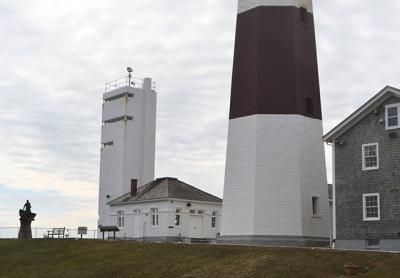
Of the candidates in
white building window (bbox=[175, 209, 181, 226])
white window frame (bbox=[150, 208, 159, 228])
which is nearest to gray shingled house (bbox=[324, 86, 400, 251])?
white building window (bbox=[175, 209, 181, 226])

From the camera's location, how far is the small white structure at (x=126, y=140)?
2413 inches

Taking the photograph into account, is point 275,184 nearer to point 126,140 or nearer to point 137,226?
point 137,226

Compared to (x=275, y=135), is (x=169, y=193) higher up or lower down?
lower down

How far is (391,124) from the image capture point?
30.1 metres

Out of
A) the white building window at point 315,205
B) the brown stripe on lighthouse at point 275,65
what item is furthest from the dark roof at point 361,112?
the white building window at point 315,205

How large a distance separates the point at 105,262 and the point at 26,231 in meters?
17.6

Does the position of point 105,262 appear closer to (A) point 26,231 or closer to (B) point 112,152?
(A) point 26,231

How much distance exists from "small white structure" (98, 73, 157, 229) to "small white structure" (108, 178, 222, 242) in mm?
10143

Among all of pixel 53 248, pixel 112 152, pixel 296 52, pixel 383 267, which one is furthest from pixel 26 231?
pixel 383 267

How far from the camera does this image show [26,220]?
47.1 meters

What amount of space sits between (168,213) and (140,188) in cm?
631

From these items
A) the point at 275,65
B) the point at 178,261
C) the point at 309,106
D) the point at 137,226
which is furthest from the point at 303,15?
the point at 137,226

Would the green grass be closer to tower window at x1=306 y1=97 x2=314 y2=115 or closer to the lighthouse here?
the lighthouse

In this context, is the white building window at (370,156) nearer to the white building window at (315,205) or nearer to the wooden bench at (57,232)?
the white building window at (315,205)
